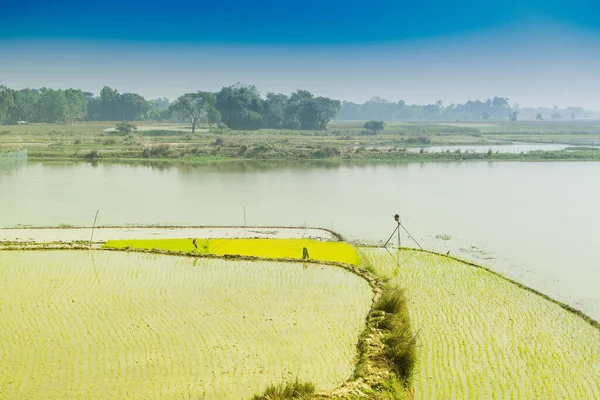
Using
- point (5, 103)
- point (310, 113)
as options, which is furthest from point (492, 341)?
point (5, 103)

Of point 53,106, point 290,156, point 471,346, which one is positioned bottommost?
point 471,346

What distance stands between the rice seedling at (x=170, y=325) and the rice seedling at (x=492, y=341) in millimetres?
921

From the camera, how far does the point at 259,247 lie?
1169 centimetres

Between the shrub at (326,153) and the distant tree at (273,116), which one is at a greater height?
the distant tree at (273,116)

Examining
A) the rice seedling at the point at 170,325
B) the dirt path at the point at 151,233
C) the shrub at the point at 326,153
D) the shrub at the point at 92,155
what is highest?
the shrub at the point at 326,153

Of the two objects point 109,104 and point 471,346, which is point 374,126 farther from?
point 471,346

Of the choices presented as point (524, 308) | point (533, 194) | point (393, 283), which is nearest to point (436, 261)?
point (393, 283)

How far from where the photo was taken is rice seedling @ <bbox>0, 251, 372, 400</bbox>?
5859 mm

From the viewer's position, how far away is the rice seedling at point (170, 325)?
5.86m

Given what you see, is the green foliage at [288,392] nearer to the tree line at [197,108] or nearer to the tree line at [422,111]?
the tree line at [197,108]

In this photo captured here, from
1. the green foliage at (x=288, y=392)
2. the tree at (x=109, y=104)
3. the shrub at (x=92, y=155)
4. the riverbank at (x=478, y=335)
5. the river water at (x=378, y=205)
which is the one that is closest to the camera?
the green foliage at (x=288, y=392)

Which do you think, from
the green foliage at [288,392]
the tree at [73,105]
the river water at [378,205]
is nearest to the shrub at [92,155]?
the river water at [378,205]

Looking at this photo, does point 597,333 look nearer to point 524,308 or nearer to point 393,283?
point 524,308

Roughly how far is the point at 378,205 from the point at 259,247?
6171 mm
